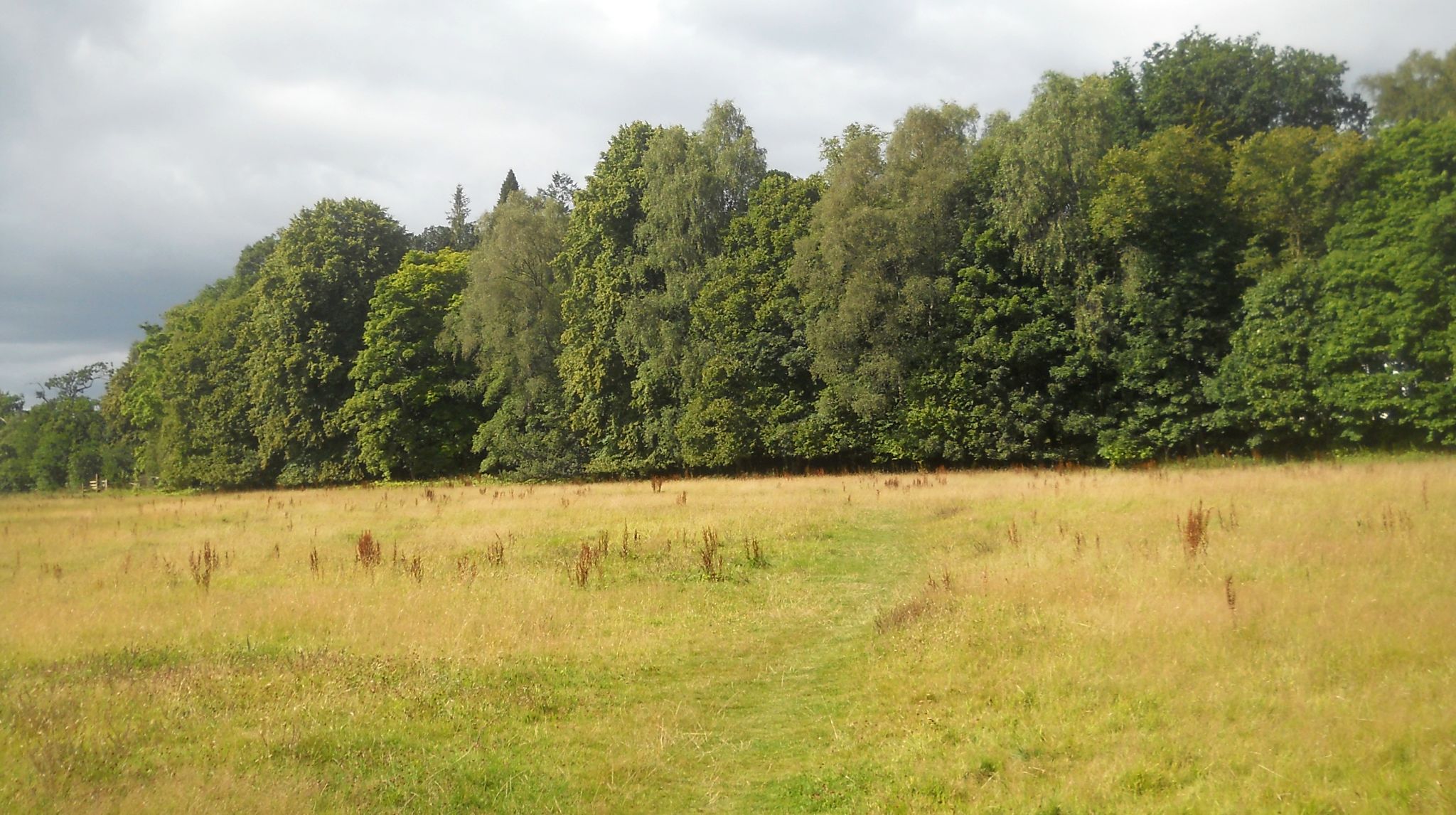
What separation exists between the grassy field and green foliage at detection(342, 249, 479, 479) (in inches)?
1255

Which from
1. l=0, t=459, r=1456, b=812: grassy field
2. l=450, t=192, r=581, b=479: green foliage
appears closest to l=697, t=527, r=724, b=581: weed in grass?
l=0, t=459, r=1456, b=812: grassy field

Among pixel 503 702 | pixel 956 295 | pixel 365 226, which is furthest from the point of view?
pixel 365 226

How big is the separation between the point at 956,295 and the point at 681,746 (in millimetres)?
34607

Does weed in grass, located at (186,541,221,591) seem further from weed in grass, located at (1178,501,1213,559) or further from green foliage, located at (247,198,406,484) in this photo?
green foliage, located at (247,198,406,484)

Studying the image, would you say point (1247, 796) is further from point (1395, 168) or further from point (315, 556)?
point (1395, 168)

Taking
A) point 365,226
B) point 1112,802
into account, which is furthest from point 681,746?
point 365,226

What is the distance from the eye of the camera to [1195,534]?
1362 cm

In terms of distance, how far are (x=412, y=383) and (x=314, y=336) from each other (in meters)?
7.07

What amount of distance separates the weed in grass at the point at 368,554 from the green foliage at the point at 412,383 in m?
33.7

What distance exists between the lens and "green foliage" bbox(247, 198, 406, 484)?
5194 centimetres

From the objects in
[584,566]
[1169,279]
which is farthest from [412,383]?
[1169,279]

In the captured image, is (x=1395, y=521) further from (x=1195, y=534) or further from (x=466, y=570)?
(x=466, y=570)

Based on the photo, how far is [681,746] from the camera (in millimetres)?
7664

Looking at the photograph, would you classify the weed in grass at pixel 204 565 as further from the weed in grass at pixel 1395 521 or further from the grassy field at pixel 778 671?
the weed in grass at pixel 1395 521
